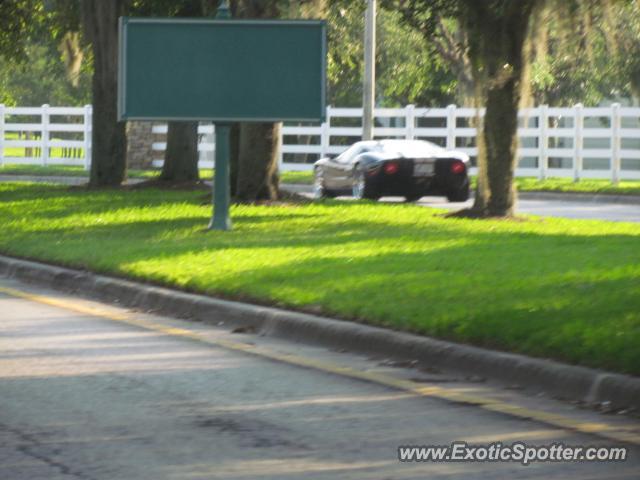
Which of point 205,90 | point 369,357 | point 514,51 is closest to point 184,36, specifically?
point 205,90

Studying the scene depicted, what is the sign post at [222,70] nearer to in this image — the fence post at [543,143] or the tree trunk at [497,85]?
the tree trunk at [497,85]

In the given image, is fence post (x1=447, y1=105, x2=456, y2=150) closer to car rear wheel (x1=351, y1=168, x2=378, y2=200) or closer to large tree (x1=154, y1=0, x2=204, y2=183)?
car rear wheel (x1=351, y1=168, x2=378, y2=200)

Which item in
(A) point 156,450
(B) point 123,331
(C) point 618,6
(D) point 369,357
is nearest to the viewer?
(A) point 156,450

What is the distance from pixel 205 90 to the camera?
19578mm

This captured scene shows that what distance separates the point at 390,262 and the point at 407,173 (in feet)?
49.1

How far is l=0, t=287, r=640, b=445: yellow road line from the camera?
26.2 feet

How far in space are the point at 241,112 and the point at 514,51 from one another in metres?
3.73

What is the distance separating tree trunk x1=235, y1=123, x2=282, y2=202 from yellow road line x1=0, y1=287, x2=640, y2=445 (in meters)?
10.0

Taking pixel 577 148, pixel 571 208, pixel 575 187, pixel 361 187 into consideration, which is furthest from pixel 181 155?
pixel 577 148

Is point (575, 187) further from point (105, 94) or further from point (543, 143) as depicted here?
point (105, 94)

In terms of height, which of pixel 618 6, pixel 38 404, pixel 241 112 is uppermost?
pixel 618 6

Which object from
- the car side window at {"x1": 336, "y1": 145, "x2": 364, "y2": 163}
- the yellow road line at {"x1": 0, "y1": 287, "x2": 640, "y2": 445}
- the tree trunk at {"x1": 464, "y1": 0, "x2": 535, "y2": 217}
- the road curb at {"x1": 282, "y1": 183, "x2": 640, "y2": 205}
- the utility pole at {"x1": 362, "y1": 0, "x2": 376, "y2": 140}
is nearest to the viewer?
the yellow road line at {"x1": 0, "y1": 287, "x2": 640, "y2": 445}

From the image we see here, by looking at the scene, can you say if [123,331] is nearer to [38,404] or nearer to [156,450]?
[38,404]

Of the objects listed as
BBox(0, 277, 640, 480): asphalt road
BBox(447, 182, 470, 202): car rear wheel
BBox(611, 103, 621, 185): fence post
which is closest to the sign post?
BBox(0, 277, 640, 480): asphalt road
